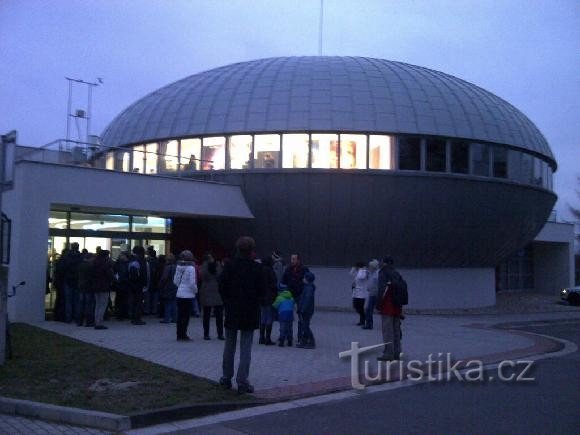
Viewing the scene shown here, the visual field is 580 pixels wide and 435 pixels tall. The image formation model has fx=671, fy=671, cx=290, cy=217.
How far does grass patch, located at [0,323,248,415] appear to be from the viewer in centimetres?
728

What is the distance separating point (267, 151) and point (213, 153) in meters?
1.80

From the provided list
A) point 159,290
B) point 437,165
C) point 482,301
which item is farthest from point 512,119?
point 159,290

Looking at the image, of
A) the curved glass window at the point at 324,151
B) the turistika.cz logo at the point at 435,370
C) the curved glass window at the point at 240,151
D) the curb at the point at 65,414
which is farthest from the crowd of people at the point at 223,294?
the curved glass window at the point at 240,151

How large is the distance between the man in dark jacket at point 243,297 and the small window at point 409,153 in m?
14.3

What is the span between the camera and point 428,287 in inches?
896

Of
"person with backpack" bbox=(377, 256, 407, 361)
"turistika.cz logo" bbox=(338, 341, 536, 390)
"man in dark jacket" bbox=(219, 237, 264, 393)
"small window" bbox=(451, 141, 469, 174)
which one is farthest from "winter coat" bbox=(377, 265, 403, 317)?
"small window" bbox=(451, 141, 469, 174)

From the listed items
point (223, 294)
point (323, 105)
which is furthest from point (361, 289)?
point (223, 294)

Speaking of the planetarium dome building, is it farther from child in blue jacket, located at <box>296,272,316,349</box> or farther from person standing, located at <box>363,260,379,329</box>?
child in blue jacket, located at <box>296,272,316,349</box>

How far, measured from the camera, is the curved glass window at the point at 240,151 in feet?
70.4

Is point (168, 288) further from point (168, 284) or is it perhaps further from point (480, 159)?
point (480, 159)

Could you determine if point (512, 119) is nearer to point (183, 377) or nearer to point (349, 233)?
point (349, 233)

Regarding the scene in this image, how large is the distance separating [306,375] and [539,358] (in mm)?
4690

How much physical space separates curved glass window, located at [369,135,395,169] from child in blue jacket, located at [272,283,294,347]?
33.4 feet

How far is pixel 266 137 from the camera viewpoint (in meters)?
21.4
